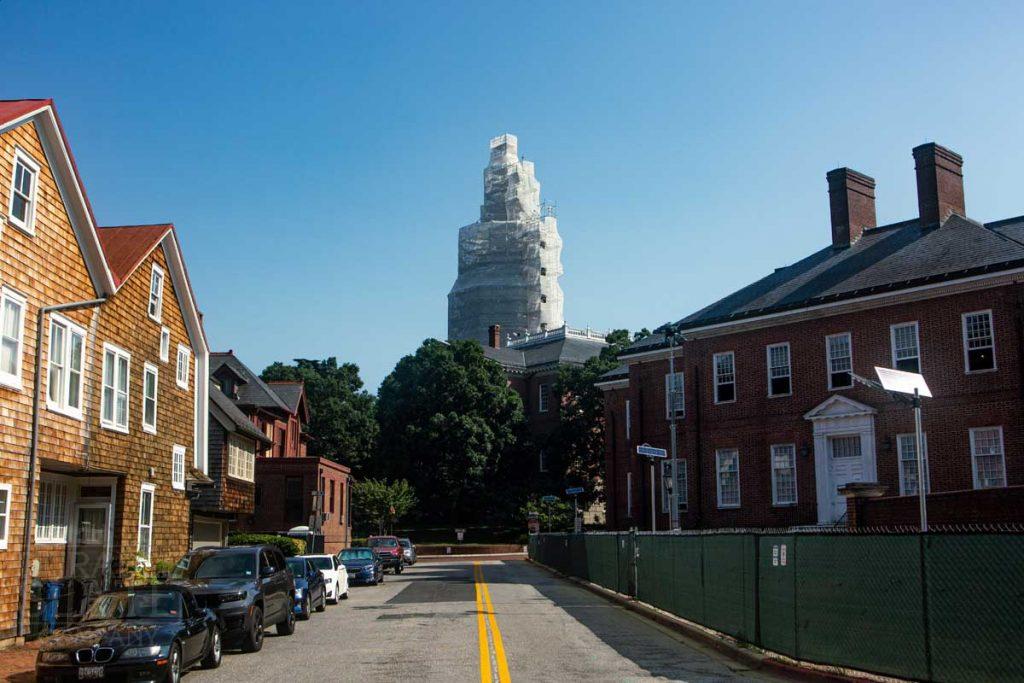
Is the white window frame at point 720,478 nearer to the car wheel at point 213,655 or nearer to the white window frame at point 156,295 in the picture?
the white window frame at point 156,295

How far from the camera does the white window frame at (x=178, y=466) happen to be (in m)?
27.6

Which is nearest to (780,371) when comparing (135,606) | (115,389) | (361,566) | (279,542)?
(361,566)

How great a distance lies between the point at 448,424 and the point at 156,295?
168 feet

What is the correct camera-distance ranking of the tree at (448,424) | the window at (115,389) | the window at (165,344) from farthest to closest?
1. the tree at (448,424)
2. the window at (165,344)
3. the window at (115,389)

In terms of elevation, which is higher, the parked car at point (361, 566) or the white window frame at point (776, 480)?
the white window frame at point (776, 480)

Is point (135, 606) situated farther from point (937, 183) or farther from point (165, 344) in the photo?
point (937, 183)

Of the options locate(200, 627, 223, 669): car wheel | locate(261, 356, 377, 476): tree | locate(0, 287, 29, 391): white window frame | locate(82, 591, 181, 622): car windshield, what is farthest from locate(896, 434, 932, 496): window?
locate(261, 356, 377, 476): tree

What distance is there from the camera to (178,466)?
28.1m

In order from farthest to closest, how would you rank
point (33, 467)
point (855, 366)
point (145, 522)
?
point (855, 366) → point (145, 522) → point (33, 467)

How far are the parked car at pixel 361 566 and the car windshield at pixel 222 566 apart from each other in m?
17.3

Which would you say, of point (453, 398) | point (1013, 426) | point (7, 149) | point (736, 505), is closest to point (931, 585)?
point (7, 149)

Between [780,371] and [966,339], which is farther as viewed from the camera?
[780,371]

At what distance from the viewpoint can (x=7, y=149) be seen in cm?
1909

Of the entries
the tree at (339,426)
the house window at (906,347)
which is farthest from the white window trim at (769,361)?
the tree at (339,426)
